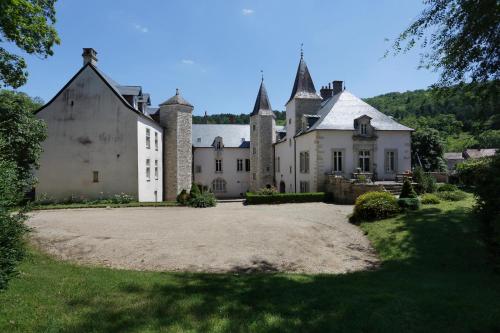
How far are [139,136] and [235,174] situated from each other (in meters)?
18.4

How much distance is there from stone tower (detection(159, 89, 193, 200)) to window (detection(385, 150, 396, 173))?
59.0 ft

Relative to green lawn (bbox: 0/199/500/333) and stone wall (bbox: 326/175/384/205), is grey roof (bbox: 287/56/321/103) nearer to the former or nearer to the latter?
stone wall (bbox: 326/175/384/205)

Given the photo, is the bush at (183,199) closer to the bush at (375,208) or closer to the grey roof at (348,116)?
the grey roof at (348,116)

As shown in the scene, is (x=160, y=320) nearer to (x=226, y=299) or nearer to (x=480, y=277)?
(x=226, y=299)

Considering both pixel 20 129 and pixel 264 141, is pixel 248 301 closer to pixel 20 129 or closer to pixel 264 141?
pixel 20 129

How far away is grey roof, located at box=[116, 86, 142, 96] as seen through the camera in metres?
23.7

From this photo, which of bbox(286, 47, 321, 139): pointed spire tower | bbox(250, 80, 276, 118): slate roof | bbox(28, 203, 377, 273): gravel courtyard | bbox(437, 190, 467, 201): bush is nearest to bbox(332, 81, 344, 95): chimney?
bbox(286, 47, 321, 139): pointed spire tower

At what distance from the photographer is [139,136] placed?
2220 cm

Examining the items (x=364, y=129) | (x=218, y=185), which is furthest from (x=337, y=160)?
(x=218, y=185)

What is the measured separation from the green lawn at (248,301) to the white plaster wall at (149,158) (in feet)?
48.9

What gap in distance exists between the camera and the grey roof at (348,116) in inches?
931

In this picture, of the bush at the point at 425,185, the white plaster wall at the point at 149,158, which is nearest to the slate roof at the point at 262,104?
the white plaster wall at the point at 149,158

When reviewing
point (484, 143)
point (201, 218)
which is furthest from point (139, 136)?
Result: point (484, 143)

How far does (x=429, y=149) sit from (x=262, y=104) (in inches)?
883
